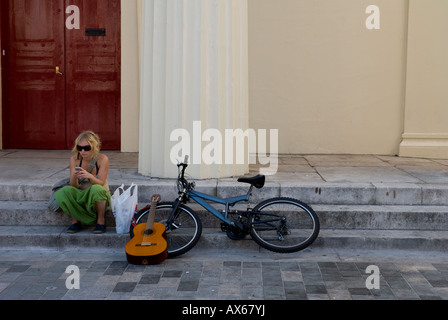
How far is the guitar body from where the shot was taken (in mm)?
6102

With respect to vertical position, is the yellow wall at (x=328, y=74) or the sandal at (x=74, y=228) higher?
the yellow wall at (x=328, y=74)

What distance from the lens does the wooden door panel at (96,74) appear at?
33.8 feet

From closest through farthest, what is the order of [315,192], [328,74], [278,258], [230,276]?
[230,276]
[278,258]
[315,192]
[328,74]

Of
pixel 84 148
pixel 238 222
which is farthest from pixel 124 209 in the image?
pixel 238 222

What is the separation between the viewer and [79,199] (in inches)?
265

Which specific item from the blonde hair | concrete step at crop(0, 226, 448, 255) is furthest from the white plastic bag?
the blonde hair

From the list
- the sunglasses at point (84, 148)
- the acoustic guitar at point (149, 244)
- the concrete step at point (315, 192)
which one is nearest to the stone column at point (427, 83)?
the concrete step at point (315, 192)

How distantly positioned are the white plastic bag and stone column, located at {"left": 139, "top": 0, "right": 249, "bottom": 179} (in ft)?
3.50

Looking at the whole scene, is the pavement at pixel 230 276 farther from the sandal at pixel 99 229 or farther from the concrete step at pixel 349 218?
the concrete step at pixel 349 218

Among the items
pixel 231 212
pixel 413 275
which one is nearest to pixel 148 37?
pixel 231 212

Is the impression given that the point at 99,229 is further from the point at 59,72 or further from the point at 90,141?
the point at 59,72

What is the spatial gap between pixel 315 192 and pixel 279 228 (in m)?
0.97

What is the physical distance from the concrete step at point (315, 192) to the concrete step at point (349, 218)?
20cm

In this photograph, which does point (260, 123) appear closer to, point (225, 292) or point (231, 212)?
point (231, 212)
